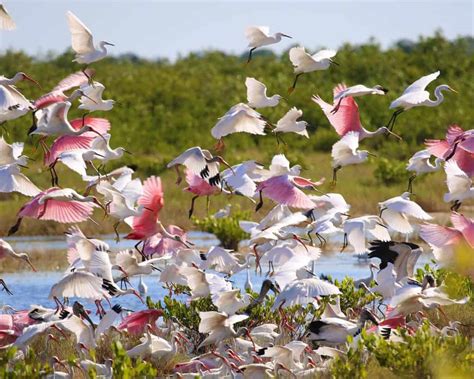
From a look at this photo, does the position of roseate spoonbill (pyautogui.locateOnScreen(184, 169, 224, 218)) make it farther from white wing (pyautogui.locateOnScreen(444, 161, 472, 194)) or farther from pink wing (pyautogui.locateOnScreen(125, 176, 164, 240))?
white wing (pyautogui.locateOnScreen(444, 161, 472, 194))

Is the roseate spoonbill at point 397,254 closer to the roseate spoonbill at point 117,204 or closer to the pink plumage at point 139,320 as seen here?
the pink plumage at point 139,320

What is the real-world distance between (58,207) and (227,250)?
4.55 ft

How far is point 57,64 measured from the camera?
39.7m

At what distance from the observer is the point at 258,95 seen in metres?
10.2

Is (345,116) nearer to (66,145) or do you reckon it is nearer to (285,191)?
(285,191)

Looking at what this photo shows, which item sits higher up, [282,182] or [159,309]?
[282,182]

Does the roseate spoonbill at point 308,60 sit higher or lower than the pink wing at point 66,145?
higher

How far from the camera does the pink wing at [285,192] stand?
377 inches

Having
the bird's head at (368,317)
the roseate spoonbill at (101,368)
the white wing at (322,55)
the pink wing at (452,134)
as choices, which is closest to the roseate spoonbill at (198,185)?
the white wing at (322,55)

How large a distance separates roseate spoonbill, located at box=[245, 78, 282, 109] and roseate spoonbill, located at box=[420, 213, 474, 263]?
7.04 ft

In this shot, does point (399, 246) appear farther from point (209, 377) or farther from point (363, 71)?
point (363, 71)

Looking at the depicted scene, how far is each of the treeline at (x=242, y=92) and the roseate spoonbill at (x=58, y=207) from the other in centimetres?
1240

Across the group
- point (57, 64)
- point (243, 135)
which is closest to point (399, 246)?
point (243, 135)

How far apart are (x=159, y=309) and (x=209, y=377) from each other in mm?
1804
